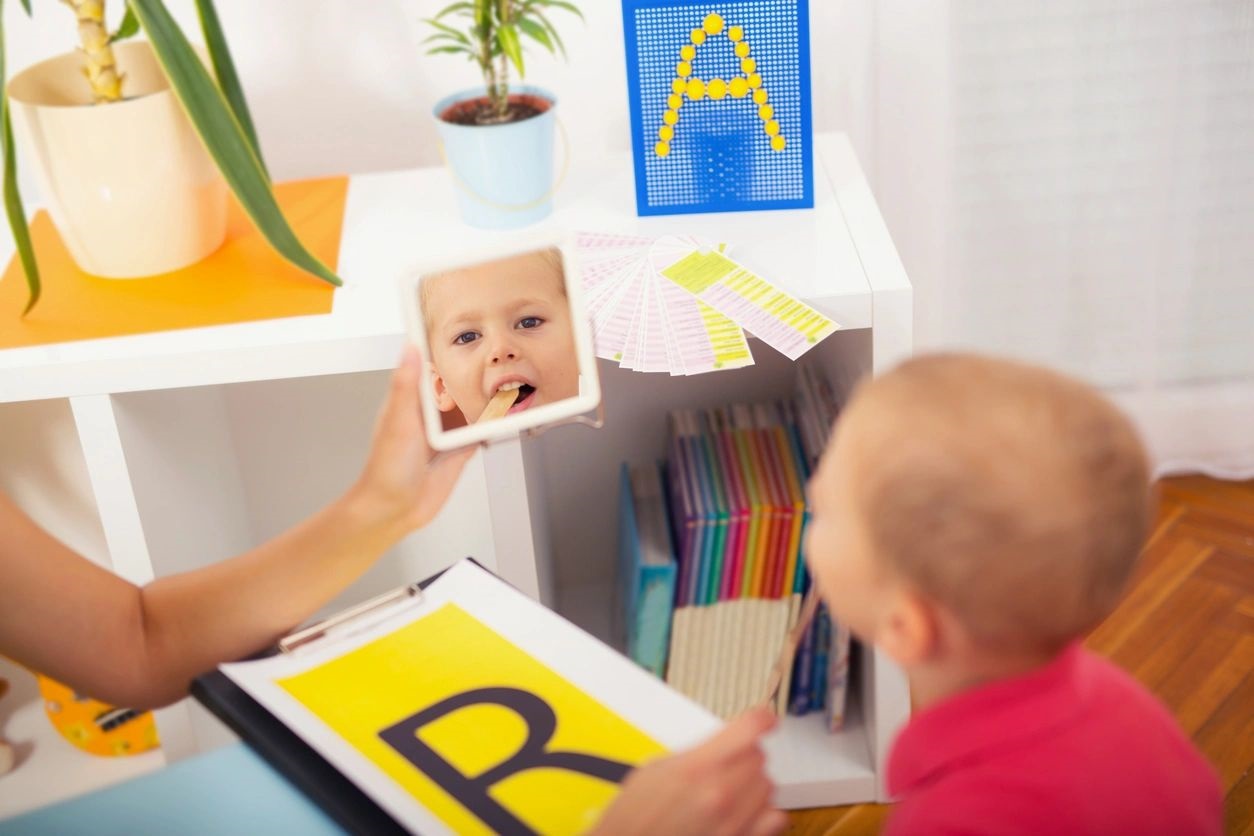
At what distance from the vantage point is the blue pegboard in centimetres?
134

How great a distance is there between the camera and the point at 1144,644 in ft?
5.51

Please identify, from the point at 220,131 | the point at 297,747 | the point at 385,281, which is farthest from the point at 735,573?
the point at 297,747

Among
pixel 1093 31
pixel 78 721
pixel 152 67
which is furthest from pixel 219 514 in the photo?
pixel 1093 31

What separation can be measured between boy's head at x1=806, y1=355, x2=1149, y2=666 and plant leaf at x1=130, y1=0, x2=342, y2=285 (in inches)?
29.7

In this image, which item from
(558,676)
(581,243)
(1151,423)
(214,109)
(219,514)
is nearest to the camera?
(558,676)

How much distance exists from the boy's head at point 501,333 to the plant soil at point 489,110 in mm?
445

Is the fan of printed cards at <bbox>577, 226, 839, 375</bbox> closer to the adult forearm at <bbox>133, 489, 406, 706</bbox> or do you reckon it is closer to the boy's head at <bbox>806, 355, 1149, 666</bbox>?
the adult forearm at <bbox>133, 489, 406, 706</bbox>

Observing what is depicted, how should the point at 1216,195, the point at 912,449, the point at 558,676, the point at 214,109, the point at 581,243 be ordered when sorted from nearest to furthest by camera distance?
the point at 912,449 → the point at 558,676 → the point at 214,109 → the point at 581,243 → the point at 1216,195

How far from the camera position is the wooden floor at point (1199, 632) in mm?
1506

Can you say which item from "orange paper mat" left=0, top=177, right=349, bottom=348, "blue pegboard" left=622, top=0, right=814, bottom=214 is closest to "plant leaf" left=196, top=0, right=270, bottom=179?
"orange paper mat" left=0, top=177, right=349, bottom=348

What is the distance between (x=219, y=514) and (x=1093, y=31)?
1.23 m

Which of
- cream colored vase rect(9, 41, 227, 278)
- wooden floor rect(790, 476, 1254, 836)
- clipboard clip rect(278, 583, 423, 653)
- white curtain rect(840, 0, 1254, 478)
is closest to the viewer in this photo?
clipboard clip rect(278, 583, 423, 653)

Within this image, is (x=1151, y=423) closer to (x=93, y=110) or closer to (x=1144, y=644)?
(x=1144, y=644)

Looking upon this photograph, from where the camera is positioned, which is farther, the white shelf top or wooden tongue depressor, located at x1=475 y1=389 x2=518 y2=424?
the white shelf top
